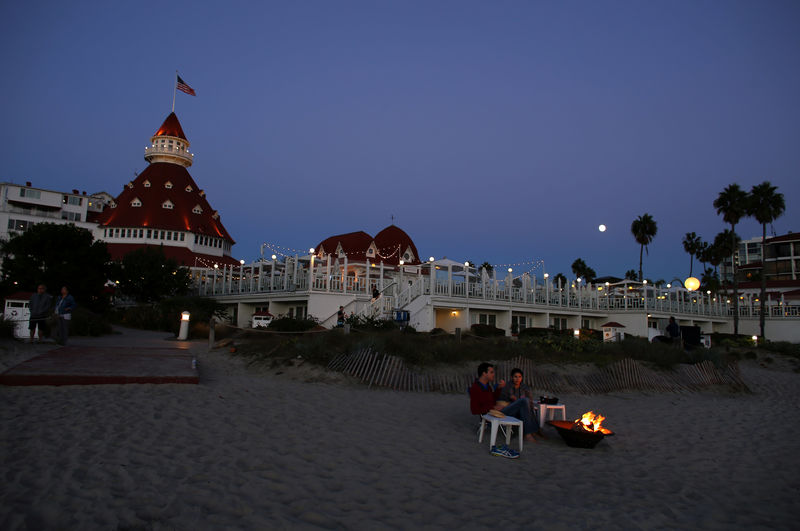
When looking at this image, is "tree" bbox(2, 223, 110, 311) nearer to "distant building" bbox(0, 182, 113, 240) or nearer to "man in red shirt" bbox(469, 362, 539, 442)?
"man in red shirt" bbox(469, 362, 539, 442)

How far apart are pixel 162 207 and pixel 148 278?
20.6 meters

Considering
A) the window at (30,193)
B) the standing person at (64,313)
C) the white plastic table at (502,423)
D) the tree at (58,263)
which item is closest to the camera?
the white plastic table at (502,423)

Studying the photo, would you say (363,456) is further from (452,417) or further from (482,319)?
(482,319)

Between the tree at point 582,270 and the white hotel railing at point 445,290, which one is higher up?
the tree at point 582,270

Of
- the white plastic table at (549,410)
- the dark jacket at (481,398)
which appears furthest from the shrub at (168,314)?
the white plastic table at (549,410)

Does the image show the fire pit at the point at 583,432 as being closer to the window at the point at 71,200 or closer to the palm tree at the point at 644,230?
the palm tree at the point at 644,230

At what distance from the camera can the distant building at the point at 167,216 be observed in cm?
5081

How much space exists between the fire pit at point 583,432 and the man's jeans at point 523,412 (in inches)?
18.6

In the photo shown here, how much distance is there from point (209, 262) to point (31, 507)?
46.4 meters

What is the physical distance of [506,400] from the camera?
8672 mm

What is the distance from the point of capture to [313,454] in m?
6.60

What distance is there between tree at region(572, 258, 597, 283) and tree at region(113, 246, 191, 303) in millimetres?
57587

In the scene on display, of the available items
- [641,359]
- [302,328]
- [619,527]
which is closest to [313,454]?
[619,527]

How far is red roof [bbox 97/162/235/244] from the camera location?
169 feet
